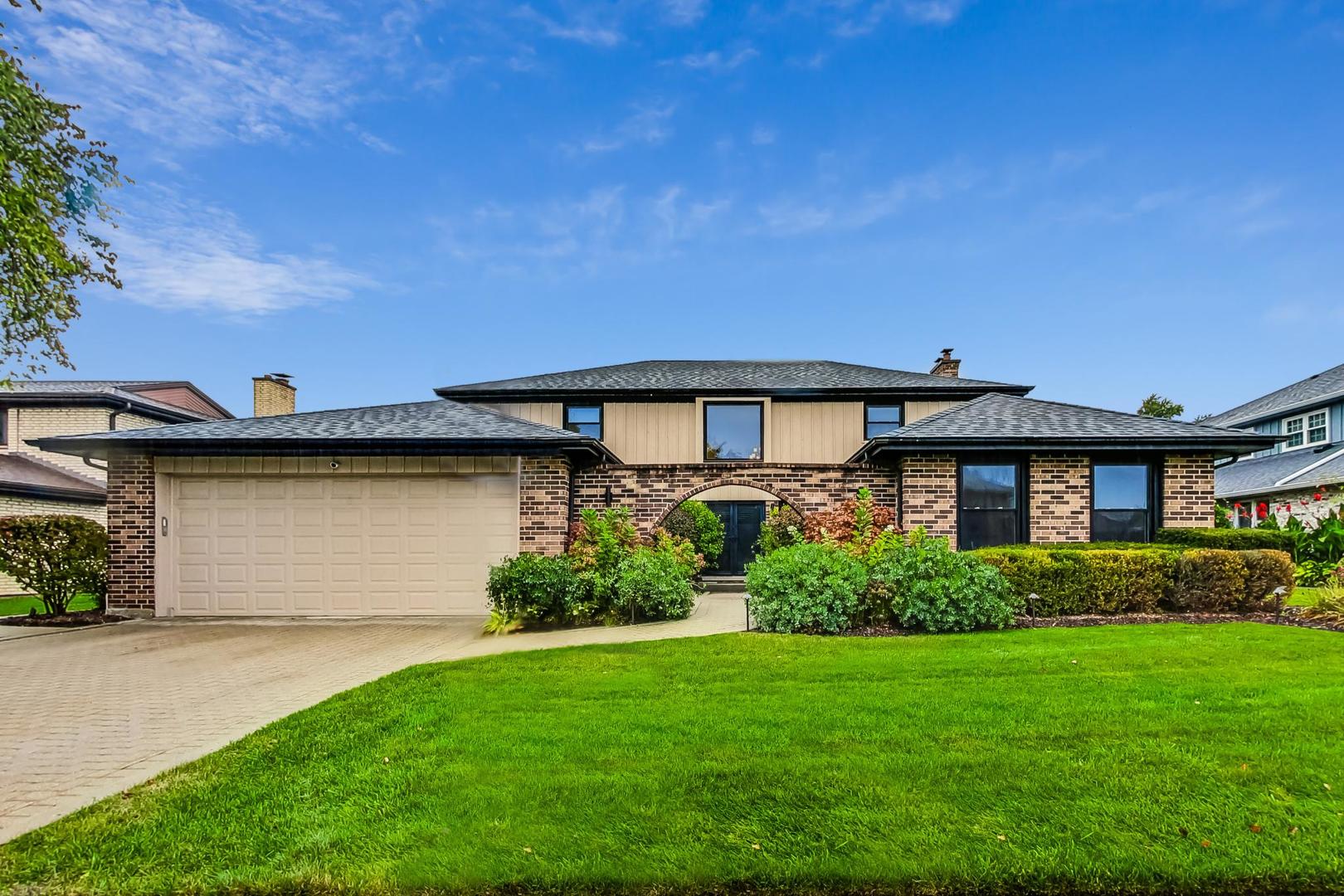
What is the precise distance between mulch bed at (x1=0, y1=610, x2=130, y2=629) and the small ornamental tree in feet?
0.72

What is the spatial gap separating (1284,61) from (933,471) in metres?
9.86

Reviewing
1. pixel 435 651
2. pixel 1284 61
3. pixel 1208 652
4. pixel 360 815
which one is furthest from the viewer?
pixel 1284 61

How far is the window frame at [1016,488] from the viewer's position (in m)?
12.1

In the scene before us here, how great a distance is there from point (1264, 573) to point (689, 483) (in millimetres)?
10102

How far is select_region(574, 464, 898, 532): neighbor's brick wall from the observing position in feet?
50.5

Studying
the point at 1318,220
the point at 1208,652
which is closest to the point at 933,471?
the point at 1208,652

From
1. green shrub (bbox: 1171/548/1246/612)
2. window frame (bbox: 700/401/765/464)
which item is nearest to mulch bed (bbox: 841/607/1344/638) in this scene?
green shrub (bbox: 1171/548/1246/612)

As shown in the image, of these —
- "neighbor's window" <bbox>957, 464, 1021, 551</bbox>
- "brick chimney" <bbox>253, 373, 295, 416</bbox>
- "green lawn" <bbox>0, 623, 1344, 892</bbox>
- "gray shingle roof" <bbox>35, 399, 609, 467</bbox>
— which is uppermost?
"brick chimney" <bbox>253, 373, 295, 416</bbox>

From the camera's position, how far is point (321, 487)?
37.0ft

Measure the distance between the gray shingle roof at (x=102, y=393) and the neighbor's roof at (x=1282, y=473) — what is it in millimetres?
28672

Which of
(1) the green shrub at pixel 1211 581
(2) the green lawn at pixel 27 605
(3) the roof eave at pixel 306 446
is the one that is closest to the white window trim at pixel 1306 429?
(1) the green shrub at pixel 1211 581

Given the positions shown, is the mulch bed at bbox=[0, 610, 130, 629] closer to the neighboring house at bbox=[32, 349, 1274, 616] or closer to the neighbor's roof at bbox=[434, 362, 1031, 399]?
the neighboring house at bbox=[32, 349, 1274, 616]

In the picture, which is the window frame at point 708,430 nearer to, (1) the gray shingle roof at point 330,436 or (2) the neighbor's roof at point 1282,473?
(1) the gray shingle roof at point 330,436

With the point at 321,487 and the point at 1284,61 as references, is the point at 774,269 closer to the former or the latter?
the point at 1284,61
